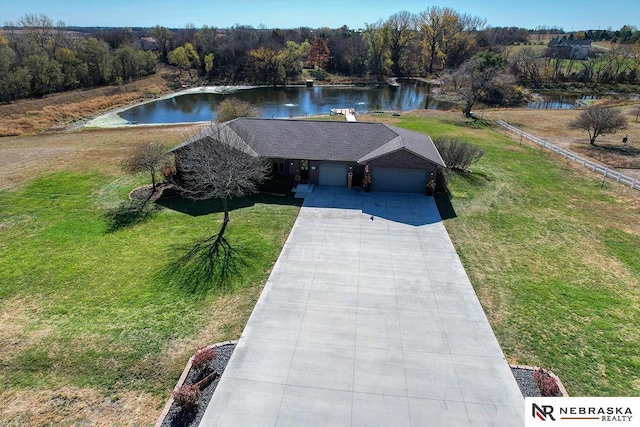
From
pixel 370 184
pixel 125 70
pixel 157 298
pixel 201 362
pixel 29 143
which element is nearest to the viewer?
pixel 201 362

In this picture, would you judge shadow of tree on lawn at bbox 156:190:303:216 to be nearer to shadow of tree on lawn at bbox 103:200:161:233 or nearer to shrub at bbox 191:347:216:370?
shadow of tree on lawn at bbox 103:200:161:233

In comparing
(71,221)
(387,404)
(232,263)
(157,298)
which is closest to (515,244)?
(387,404)

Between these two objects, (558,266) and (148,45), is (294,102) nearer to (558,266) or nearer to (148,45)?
(558,266)

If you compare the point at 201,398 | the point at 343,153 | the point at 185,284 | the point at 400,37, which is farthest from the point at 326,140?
the point at 400,37

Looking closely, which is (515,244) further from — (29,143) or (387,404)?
(29,143)
